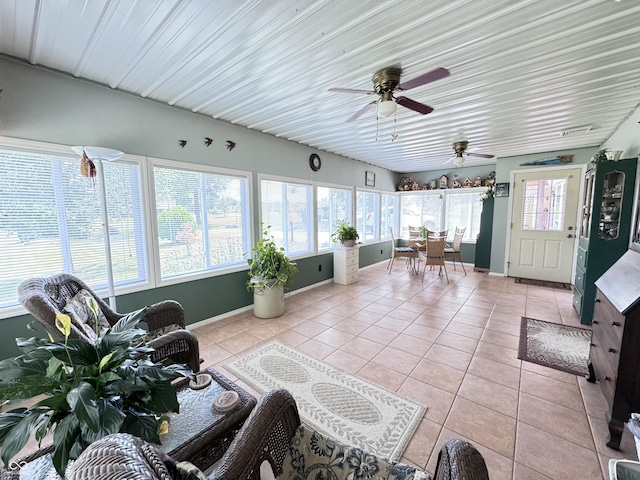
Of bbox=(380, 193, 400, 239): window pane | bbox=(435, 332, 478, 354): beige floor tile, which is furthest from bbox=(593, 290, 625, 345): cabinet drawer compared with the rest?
bbox=(380, 193, 400, 239): window pane

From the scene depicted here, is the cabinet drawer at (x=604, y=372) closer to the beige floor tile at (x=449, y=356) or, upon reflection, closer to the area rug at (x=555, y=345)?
the area rug at (x=555, y=345)

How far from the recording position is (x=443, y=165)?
6.33 meters

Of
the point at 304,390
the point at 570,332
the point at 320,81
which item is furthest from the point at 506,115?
the point at 304,390

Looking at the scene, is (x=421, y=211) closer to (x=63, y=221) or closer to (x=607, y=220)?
(x=607, y=220)

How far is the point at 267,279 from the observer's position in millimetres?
3441

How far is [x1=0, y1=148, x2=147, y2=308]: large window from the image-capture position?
6.73 ft

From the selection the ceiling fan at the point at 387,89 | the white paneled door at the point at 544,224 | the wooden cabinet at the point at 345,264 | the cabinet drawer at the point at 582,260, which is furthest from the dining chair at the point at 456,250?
the ceiling fan at the point at 387,89

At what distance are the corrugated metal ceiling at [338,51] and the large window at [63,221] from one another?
81 cm

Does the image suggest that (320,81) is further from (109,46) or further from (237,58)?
(109,46)

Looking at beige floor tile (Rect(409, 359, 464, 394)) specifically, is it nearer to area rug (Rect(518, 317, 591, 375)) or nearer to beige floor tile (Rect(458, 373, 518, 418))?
beige floor tile (Rect(458, 373, 518, 418))

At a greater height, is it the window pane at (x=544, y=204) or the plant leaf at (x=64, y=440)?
the window pane at (x=544, y=204)

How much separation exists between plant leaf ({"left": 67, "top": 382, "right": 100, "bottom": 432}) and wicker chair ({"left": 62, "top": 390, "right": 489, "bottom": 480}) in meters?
0.20

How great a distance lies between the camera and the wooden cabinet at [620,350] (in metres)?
1.52

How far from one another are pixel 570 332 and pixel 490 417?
2043mm
